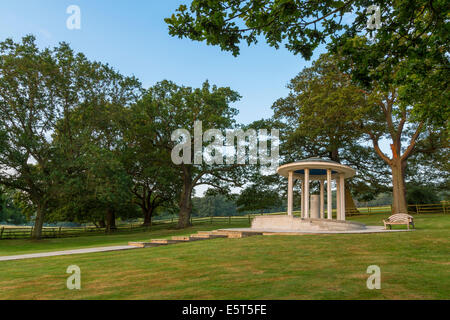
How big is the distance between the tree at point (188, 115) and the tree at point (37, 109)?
663cm

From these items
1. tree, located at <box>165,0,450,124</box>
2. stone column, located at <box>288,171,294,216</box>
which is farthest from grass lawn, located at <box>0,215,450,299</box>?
stone column, located at <box>288,171,294,216</box>

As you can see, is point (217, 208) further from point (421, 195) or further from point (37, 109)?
point (37, 109)

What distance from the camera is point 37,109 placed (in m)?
22.9

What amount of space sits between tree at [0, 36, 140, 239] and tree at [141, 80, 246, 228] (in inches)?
261

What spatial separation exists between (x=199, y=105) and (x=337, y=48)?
22512mm

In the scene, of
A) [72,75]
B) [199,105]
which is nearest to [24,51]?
[72,75]

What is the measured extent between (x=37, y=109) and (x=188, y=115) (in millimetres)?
12330

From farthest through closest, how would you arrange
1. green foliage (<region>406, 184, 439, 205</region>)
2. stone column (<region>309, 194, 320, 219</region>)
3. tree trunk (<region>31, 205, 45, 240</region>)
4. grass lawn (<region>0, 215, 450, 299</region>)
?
1. green foliage (<region>406, 184, 439, 205</region>)
2. tree trunk (<region>31, 205, 45, 240</region>)
3. stone column (<region>309, 194, 320, 219</region>)
4. grass lawn (<region>0, 215, 450, 299</region>)

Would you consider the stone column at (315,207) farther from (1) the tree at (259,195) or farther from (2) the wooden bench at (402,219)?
(1) the tree at (259,195)

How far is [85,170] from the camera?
76.6 feet

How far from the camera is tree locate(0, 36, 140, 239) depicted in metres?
21.4

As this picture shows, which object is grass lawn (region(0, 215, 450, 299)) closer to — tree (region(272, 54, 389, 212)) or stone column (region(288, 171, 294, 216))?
stone column (region(288, 171, 294, 216))

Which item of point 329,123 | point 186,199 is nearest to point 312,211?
point 329,123
